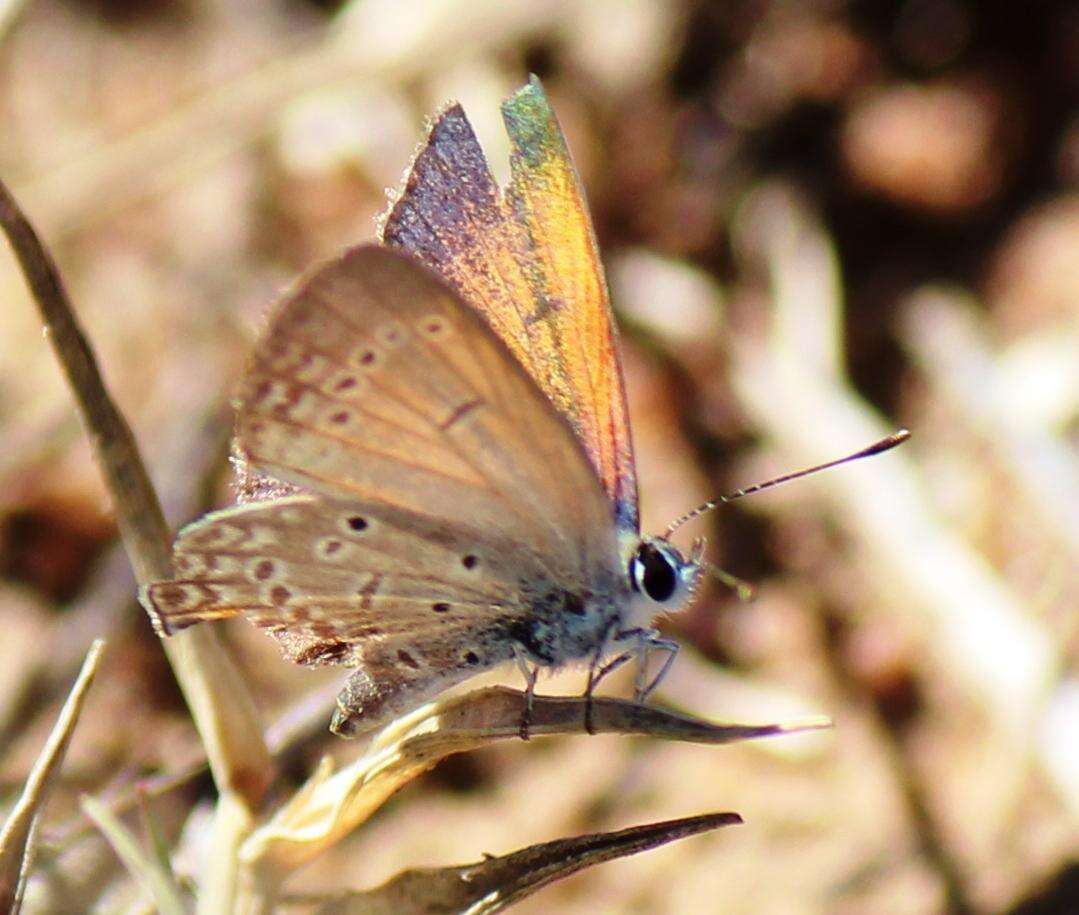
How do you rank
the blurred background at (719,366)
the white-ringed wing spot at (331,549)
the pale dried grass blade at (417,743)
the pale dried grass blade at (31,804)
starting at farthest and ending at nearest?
the blurred background at (719,366), the white-ringed wing spot at (331,549), the pale dried grass blade at (417,743), the pale dried grass blade at (31,804)

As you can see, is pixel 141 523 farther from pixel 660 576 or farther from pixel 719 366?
pixel 719 366

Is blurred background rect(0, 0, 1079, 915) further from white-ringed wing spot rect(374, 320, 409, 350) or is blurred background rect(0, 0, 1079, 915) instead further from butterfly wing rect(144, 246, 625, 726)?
white-ringed wing spot rect(374, 320, 409, 350)

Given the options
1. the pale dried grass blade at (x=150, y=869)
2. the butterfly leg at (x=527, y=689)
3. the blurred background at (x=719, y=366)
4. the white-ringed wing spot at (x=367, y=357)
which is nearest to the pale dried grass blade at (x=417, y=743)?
the butterfly leg at (x=527, y=689)

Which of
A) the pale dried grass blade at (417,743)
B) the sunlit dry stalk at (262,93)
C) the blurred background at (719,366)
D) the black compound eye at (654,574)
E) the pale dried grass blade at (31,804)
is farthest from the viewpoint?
the sunlit dry stalk at (262,93)

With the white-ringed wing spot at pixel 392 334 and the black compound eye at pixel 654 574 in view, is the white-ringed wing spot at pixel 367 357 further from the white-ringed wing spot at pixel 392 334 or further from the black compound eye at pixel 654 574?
the black compound eye at pixel 654 574

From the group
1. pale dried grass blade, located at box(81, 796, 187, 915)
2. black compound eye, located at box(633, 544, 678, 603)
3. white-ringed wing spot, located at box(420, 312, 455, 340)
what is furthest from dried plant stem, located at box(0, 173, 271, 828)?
black compound eye, located at box(633, 544, 678, 603)

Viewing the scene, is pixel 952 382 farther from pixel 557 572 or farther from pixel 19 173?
pixel 19 173

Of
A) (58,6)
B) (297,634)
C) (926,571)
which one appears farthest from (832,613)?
(58,6)
